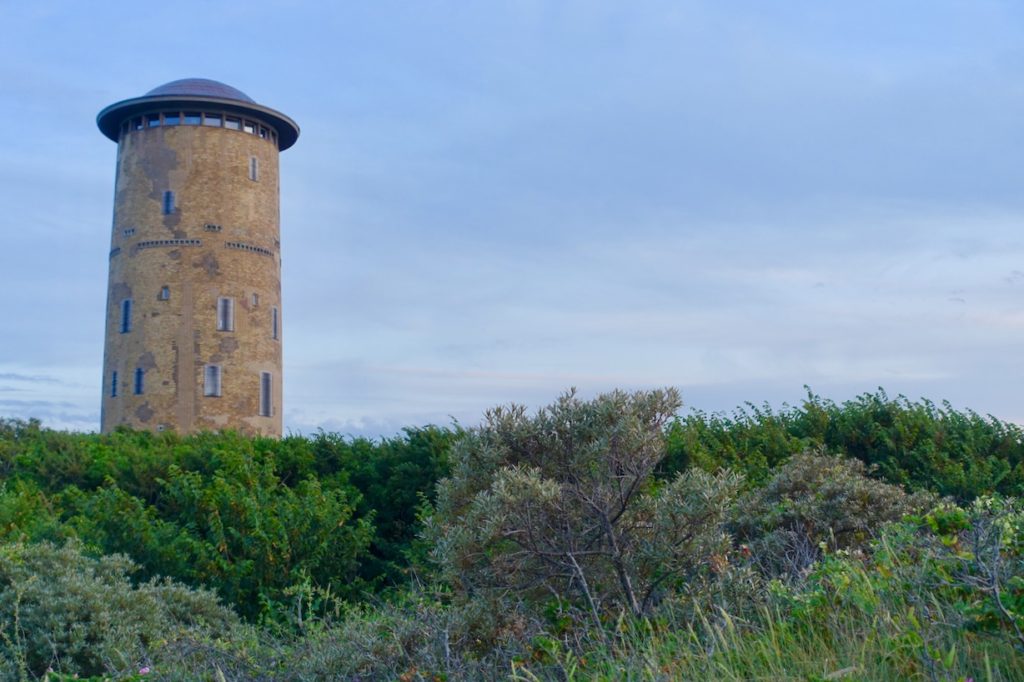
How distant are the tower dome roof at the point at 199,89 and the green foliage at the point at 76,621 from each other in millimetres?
24554

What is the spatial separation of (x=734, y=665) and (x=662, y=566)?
128 cm

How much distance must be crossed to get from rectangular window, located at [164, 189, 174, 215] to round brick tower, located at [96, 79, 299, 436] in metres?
0.05

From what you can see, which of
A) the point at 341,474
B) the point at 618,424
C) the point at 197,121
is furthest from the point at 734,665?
the point at 197,121

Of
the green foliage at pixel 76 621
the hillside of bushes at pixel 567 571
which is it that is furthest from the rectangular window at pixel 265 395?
the green foliage at pixel 76 621

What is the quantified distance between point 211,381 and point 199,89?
30.8 feet

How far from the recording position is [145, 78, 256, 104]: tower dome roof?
1232 inches

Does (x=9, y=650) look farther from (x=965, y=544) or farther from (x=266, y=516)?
(x=965, y=544)

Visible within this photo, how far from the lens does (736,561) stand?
26.1 feet

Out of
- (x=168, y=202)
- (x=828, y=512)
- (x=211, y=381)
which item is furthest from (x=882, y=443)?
(x=168, y=202)

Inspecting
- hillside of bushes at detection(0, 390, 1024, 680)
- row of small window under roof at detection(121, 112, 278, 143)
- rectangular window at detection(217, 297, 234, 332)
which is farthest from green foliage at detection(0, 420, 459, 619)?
row of small window under roof at detection(121, 112, 278, 143)

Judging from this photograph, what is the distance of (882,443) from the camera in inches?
559

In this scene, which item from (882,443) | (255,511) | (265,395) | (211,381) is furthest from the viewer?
(265,395)

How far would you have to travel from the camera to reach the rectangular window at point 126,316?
3044 cm

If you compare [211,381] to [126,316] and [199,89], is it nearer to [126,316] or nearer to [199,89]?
[126,316]
